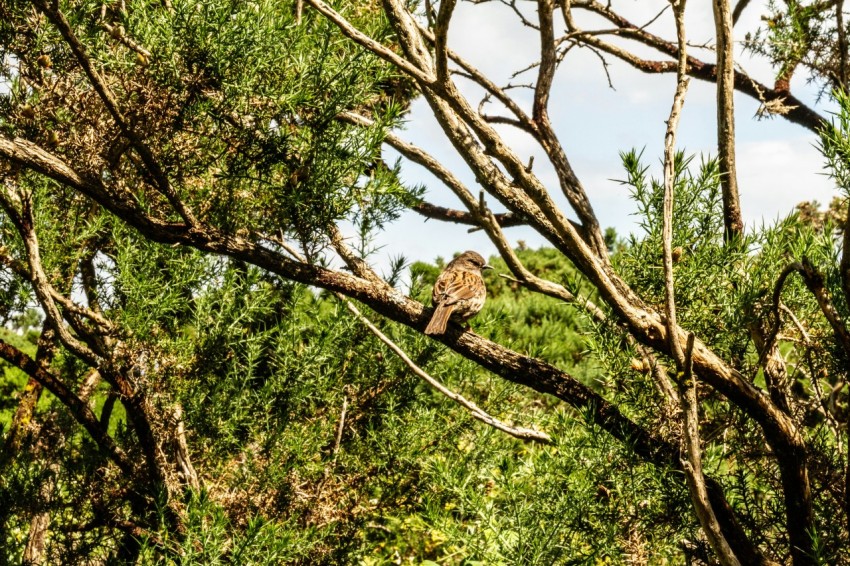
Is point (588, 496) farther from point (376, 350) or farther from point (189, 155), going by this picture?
point (189, 155)

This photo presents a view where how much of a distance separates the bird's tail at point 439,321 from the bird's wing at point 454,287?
0.39 m

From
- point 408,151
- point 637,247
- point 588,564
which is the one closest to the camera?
point 588,564

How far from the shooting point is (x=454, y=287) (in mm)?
4152

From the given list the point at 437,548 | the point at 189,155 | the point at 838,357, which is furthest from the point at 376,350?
the point at 838,357

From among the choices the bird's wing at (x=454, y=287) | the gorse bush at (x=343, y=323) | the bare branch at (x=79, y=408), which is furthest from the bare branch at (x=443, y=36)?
the bare branch at (x=79, y=408)

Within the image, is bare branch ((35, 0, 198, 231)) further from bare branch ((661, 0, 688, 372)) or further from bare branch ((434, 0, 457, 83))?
bare branch ((661, 0, 688, 372))

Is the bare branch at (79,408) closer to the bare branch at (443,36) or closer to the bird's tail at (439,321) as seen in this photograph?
the bird's tail at (439,321)

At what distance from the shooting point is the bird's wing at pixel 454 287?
399 centimetres

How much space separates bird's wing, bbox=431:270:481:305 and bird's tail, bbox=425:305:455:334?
1.27ft

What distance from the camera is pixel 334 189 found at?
326cm

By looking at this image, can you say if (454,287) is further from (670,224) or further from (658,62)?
(658,62)

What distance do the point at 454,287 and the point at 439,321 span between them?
0.85 meters

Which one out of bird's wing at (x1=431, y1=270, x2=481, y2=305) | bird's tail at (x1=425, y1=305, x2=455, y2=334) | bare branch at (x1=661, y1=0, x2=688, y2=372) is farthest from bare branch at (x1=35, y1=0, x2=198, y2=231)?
bare branch at (x1=661, y1=0, x2=688, y2=372)

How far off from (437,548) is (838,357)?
10.9 ft
